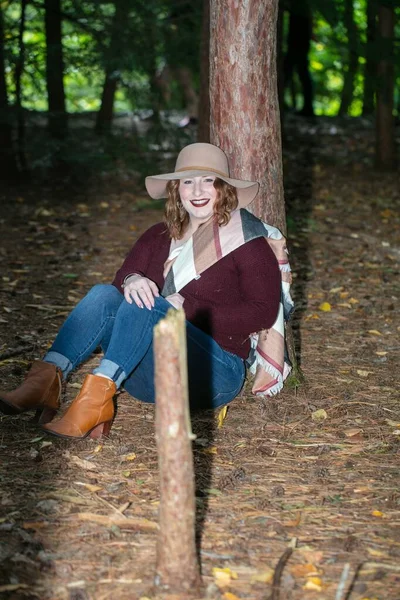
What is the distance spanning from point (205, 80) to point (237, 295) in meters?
4.96

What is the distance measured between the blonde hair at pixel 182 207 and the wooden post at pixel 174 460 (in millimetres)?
1523

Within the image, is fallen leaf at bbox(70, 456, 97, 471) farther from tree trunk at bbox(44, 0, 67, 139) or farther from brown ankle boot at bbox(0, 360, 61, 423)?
tree trunk at bbox(44, 0, 67, 139)

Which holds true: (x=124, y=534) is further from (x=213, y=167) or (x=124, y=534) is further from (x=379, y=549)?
(x=213, y=167)

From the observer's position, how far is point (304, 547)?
299 centimetres

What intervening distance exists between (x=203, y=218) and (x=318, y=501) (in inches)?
59.9

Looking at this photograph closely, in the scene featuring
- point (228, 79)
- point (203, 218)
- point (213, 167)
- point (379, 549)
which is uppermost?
point (228, 79)

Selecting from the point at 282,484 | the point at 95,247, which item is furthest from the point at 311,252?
the point at 282,484

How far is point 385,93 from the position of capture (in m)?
11.1

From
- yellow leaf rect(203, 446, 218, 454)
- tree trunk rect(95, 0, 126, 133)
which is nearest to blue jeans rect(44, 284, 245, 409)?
yellow leaf rect(203, 446, 218, 454)

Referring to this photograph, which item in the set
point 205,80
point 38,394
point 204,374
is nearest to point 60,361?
point 38,394

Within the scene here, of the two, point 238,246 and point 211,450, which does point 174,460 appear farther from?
point 238,246

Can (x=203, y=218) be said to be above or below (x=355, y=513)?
above

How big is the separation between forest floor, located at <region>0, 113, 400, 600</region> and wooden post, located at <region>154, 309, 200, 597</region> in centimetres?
11

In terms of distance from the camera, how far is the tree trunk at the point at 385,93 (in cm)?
1011
